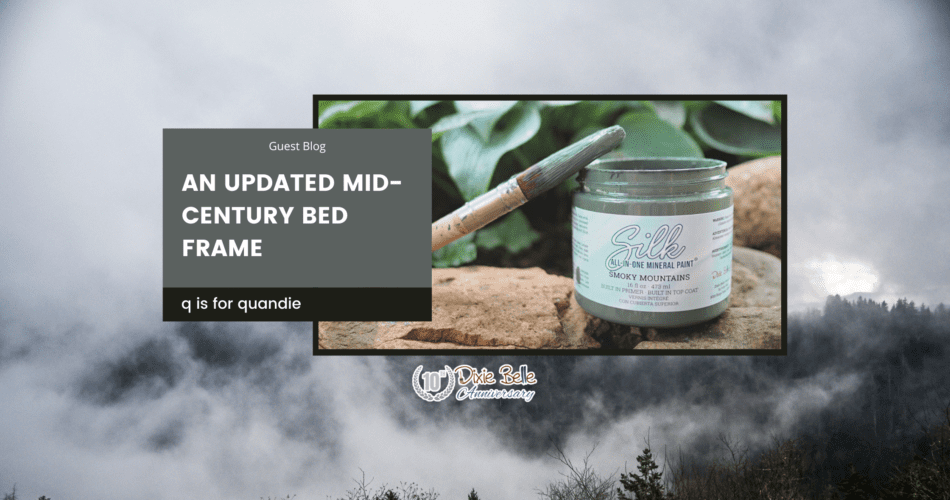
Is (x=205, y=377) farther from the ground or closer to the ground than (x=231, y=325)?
closer to the ground

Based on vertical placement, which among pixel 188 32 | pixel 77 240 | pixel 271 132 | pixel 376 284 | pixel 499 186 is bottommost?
pixel 376 284

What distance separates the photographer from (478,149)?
159 centimetres

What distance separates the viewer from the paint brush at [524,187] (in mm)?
1472

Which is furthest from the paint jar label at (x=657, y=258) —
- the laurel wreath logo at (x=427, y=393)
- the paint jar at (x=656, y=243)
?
the laurel wreath logo at (x=427, y=393)

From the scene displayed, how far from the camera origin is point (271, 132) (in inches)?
60.0

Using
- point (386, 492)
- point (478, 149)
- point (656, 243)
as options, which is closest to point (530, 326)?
point (656, 243)

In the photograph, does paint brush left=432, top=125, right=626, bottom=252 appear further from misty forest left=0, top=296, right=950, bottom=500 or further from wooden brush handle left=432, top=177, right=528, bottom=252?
misty forest left=0, top=296, right=950, bottom=500

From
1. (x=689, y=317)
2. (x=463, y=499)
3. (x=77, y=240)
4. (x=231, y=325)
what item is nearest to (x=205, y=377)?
(x=231, y=325)

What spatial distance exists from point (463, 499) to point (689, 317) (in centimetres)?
79

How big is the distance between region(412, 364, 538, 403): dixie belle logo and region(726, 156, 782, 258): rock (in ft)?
2.60

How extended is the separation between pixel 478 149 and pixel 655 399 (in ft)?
2.75

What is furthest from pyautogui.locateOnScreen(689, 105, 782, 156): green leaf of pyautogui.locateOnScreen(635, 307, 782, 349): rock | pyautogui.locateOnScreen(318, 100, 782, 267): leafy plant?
pyautogui.locateOnScreen(635, 307, 782, 349): rock

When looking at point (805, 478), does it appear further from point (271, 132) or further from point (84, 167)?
point (84, 167)

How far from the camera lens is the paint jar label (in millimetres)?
1387
